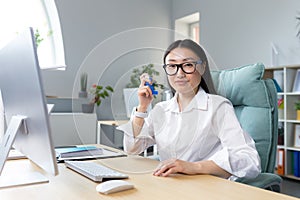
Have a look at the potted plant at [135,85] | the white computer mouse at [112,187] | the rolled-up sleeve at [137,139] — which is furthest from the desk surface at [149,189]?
the potted plant at [135,85]

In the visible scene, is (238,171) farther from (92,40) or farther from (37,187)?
(92,40)

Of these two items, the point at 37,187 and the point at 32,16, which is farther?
the point at 32,16

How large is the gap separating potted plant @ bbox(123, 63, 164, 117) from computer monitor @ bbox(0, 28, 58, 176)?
0.33m

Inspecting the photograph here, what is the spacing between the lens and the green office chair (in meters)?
1.22

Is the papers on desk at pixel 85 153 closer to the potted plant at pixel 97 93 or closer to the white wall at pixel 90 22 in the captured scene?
the potted plant at pixel 97 93

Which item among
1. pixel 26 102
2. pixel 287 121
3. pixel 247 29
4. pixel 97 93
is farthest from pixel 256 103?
pixel 247 29

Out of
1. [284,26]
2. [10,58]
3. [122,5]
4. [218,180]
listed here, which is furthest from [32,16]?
[218,180]

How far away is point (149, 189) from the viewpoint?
772mm

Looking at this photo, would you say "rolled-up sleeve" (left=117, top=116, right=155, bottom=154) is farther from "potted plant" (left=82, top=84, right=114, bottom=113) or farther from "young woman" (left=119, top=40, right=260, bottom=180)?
"potted plant" (left=82, top=84, right=114, bottom=113)

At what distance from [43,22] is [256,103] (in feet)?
10.5

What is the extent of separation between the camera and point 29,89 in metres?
0.65

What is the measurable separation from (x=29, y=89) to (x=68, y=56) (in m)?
3.25

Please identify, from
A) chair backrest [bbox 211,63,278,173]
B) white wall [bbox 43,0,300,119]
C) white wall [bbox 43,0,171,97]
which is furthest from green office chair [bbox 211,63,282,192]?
white wall [bbox 43,0,171,97]

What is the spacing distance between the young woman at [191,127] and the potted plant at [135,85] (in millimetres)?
17
